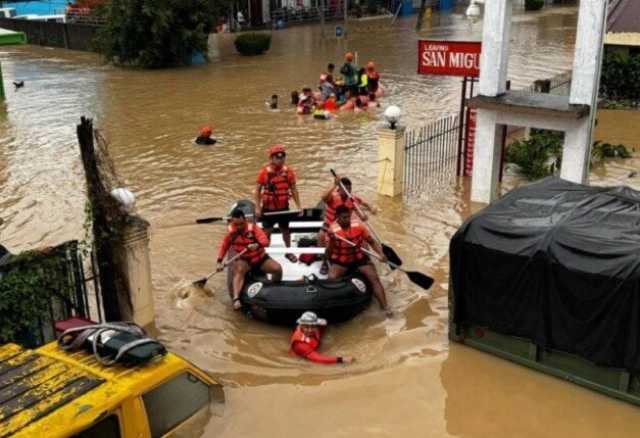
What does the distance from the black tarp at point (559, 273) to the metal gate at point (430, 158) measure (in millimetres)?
6454

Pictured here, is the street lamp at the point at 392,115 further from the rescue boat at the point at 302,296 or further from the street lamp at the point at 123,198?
the street lamp at the point at 123,198

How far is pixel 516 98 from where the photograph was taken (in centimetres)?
1276

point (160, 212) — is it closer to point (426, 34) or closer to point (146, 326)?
point (146, 326)

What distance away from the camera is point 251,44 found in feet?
113

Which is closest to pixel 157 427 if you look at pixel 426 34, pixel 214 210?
pixel 214 210

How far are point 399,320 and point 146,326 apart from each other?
10.8 feet

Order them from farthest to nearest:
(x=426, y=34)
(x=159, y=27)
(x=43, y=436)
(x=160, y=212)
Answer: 1. (x=426, y=34)
2. (x=159, y=27)
3. (x=160, y=212)
4. (x=43, y=436)

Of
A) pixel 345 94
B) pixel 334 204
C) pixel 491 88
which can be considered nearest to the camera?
pixel 334 204

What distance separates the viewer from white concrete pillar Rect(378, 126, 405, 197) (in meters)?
13.9

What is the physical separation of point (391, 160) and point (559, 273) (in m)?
6.86

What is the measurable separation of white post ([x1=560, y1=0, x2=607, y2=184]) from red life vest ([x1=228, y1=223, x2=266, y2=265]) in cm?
607

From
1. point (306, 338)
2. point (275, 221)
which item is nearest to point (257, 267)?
point (306, 338)

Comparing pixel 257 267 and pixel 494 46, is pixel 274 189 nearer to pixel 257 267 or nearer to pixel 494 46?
pixel 257 267

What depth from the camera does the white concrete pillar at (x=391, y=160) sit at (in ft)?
45.5
